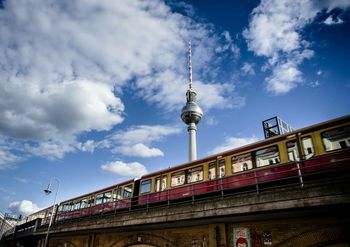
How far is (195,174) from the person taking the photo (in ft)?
46.6

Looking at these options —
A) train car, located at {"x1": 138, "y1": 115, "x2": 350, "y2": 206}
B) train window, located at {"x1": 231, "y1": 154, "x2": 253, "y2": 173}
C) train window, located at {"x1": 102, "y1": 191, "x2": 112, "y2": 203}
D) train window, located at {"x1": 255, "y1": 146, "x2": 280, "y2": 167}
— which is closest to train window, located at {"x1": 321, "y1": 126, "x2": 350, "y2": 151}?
train car, located at {"x1": 138, "y1": 115, "x2": 350, "y2": 206}

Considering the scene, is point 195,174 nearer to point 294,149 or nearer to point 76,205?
point 294,149

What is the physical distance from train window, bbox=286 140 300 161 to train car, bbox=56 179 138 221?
9.71m

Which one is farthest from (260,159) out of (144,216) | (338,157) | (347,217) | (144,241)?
(144,241)

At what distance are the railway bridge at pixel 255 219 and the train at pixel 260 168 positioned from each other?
54 cm

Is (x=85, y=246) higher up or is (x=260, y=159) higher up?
(x=260, y=159)

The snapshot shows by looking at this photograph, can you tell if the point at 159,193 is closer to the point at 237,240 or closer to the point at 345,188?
the point at 237,240

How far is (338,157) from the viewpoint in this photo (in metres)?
9.41

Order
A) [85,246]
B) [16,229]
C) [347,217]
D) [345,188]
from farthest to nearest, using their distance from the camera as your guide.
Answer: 1. [16,229]
2. [85,246]
3. [347,217]
4. [345,188]

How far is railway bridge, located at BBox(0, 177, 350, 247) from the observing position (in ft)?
25.2

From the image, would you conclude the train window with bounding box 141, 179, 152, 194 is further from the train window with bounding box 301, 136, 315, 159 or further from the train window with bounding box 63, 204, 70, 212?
the train window with bounding box 63, 204, 70, 212

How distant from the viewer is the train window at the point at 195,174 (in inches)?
549

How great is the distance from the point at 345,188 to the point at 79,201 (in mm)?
22988

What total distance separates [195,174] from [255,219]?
498 cm
